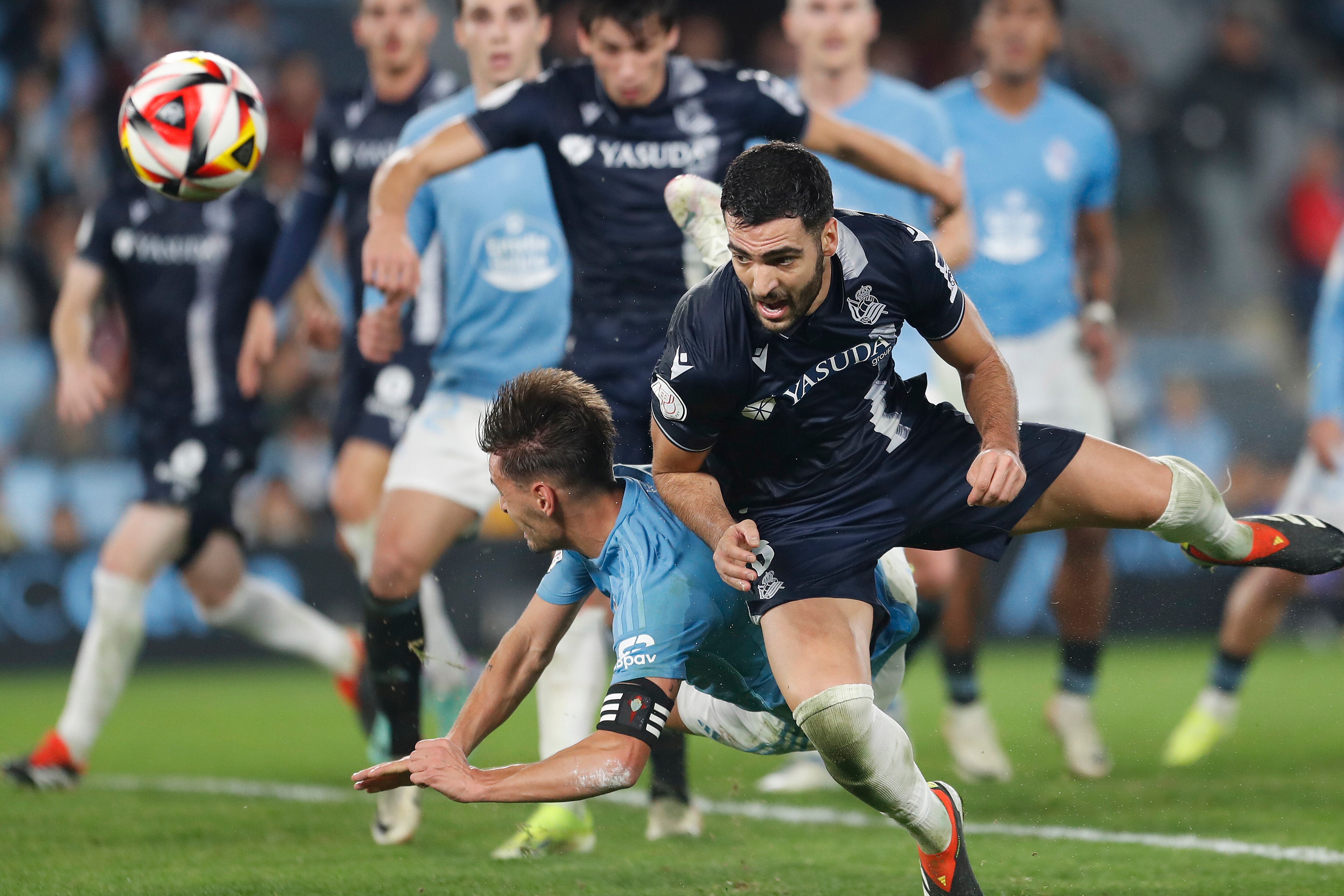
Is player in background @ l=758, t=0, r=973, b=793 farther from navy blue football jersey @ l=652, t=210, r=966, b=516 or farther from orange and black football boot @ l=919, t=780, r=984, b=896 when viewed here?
orange and black football boot @ l=919, t=780, r=984, b=896

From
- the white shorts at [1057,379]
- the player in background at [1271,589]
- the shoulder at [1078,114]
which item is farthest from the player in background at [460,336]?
the player in background at [1271,589]

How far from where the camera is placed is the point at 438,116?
21.8ft

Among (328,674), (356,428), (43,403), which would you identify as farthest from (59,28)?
(356,428)

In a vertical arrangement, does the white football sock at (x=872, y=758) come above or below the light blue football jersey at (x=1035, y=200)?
below

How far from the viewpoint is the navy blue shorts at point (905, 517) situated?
419 cm

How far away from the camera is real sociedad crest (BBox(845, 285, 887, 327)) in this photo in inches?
158

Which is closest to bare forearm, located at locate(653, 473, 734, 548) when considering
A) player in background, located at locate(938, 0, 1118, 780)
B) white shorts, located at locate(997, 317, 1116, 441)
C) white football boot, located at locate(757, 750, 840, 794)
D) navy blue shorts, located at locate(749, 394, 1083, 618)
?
navy blue shorts, located at locate(749, 394, 1083, 618)

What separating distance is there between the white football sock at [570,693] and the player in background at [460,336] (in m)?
0.02

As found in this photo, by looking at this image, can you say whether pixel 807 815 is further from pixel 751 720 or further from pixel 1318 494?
pixel 1318 494

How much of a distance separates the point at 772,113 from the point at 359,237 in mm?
2635

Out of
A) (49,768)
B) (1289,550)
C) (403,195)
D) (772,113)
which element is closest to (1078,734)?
(1289,550)

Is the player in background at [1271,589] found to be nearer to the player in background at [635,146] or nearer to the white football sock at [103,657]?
the player in background at [635,146]

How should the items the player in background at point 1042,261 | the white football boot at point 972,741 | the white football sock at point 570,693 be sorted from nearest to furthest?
the white football sock at point 570,693, the white football boot at point 972,741, the player in background at point 1042,261

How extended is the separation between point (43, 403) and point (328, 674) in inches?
122
